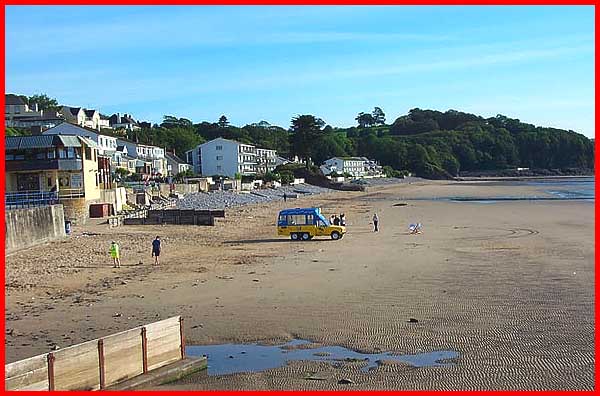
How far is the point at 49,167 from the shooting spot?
41.4 meters

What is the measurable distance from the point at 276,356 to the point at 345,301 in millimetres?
5071

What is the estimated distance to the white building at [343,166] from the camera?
14300cm

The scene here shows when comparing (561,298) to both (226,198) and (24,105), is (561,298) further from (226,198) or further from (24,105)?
(24,105)

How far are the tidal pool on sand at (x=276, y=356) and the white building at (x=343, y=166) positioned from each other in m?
127

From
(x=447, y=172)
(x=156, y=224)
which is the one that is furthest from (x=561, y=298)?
(x=447, y=172)

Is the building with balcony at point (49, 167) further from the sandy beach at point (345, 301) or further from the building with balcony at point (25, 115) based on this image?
the building with balcony at point (25, 115)

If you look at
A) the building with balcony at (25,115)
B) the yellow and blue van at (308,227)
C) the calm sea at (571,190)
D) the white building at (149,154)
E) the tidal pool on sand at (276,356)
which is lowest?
the calm sea at (571,190)

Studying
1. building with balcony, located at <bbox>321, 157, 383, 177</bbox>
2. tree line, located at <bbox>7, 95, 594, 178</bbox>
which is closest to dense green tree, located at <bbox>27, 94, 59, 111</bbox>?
tree line, located at <bbox>7, 95, 594, 178</bbox>

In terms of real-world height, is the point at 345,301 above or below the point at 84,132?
below

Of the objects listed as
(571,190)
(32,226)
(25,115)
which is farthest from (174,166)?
(32,226)

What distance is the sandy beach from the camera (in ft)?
38.0

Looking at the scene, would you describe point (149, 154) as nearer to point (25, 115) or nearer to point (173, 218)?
point (25, 115)

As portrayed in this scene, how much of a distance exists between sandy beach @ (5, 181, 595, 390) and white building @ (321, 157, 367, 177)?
109623mm

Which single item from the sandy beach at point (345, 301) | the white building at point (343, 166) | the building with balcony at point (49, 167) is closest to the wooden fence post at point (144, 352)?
the sandy beach at point (345, 301)
